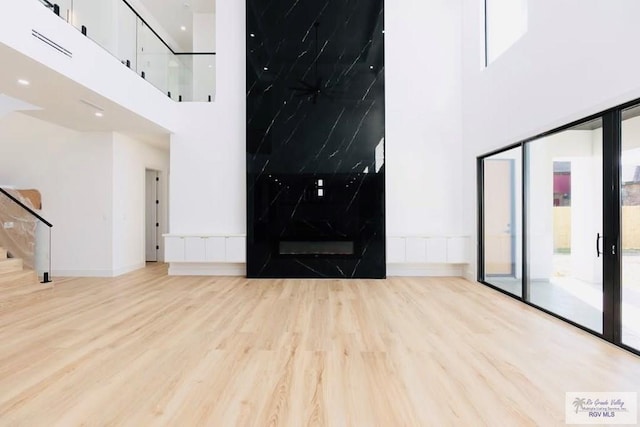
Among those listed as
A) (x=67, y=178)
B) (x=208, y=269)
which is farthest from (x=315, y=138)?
(x=67, y=178)

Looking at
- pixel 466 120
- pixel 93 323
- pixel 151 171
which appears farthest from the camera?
pixel 151 171

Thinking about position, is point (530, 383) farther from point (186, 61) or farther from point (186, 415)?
point (186, 61)

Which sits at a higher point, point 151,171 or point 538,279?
point 151,171

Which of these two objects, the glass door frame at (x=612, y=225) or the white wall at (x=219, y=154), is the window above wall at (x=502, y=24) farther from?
the white wall at (x=219, y=154)

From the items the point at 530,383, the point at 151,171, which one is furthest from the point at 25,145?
the point at 530,383

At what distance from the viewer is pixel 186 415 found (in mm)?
2078

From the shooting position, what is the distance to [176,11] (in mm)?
8430

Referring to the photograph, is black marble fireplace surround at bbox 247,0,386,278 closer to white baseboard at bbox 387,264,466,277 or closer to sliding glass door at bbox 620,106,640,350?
white baseboard at bbox 387,264,466,277

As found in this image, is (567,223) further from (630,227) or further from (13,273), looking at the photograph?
(13,273)

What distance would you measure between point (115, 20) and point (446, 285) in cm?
689

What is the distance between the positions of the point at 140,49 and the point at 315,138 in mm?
3425

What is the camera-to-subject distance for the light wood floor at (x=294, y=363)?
2.12 meters

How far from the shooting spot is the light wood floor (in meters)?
2.12

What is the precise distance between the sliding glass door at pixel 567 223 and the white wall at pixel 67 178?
24.1ft
